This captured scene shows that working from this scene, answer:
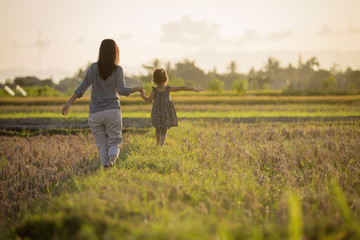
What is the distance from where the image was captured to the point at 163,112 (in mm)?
5715

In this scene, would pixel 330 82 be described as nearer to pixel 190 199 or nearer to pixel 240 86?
pixel 240 86

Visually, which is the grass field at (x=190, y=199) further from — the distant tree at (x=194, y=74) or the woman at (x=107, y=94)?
the distant tree at (x=194, y=74)

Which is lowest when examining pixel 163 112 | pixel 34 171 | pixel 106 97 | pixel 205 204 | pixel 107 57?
pixel 34 171

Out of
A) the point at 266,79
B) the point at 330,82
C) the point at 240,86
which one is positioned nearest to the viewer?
the point at 240,86

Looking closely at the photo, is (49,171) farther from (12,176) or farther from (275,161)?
(275,161)

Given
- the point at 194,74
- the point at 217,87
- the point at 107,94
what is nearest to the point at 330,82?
the point at 217,87

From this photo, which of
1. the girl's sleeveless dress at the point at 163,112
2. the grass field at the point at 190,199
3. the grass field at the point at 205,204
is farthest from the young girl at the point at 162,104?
the grass field at the point at 205,204

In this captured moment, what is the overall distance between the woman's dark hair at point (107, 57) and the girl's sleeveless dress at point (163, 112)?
1.62m

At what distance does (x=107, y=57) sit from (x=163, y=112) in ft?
5.78

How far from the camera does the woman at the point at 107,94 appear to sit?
13.9 feet

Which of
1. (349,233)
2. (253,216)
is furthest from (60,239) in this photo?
(349,233)

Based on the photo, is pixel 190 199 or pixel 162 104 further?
pixel 162 104

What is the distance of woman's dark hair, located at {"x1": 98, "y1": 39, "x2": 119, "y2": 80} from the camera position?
4211mm

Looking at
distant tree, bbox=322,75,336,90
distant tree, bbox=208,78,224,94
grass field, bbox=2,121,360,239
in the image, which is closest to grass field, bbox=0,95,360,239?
grass field, bbox=2,121,360,239
